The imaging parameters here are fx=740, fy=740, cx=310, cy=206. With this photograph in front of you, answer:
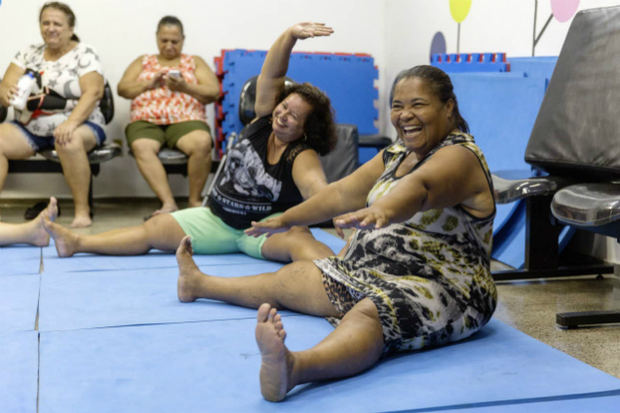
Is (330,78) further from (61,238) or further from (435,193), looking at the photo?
(435,193)

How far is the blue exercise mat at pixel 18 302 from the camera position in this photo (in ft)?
7.65

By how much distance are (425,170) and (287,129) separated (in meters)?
1.20

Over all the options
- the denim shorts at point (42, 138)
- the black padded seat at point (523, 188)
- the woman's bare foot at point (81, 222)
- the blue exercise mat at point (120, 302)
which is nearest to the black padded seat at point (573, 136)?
the black padded seat at point (523, 188)

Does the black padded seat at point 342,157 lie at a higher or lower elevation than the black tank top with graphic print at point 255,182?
lower

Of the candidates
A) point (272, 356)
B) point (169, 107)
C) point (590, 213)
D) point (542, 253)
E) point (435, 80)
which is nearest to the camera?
point (272, 356)

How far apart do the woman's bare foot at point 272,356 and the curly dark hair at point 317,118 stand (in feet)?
4.69

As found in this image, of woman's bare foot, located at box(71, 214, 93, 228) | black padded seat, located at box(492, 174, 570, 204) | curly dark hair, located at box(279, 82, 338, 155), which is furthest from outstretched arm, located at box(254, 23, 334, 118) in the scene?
woman's bare foot, located at box(71, 214, 93, 228)

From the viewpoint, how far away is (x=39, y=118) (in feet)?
15.6

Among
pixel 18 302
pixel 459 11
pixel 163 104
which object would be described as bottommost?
pixel 18 302

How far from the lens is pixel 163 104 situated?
521cm

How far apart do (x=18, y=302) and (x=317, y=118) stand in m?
1.31

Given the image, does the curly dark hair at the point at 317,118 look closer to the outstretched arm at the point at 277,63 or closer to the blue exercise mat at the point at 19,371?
the outstretched arm at the point at 277,63

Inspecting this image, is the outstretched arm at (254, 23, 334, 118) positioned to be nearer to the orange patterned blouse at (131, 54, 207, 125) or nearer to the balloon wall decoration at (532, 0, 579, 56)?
the balloon wall decoration at (532, 0, 579, 56)

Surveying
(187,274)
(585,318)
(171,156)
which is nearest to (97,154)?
(171,156)
